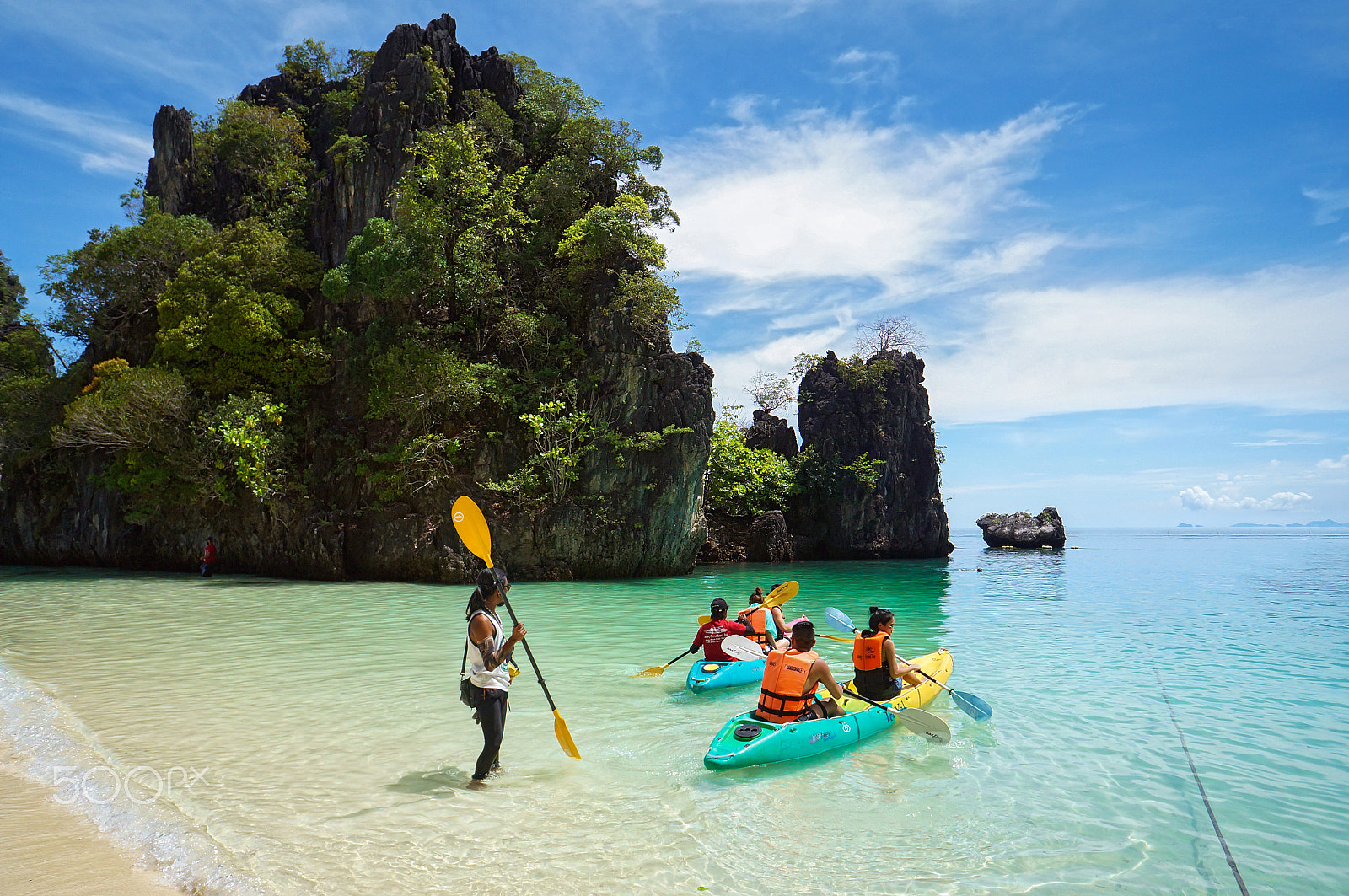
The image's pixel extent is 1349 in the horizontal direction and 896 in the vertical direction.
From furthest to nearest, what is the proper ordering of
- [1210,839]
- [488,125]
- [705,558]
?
[705,558] → [488,125] → [1210,839]

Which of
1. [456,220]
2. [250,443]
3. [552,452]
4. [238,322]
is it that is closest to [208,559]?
[250,443]

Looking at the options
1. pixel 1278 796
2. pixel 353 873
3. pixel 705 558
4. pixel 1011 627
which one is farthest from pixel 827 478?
pixel 353 873

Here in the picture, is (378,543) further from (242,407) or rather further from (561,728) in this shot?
(561,728)

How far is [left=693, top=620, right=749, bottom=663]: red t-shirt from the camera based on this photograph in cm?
922

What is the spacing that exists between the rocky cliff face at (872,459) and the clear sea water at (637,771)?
2460 cm

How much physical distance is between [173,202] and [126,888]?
34.4 meters

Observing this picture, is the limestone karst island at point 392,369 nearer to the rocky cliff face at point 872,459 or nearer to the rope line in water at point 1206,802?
the rocky cliff face at point 872,459

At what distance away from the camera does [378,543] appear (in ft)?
73.3

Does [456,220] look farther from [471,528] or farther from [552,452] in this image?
[471,528]

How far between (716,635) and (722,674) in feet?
1.79

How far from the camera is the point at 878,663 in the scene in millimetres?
A: 7688

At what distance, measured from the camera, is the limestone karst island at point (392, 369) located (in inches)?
886

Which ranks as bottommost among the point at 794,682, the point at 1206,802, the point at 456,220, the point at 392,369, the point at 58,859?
the point at 1206,802

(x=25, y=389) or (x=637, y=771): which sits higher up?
(x=25, y=389)
